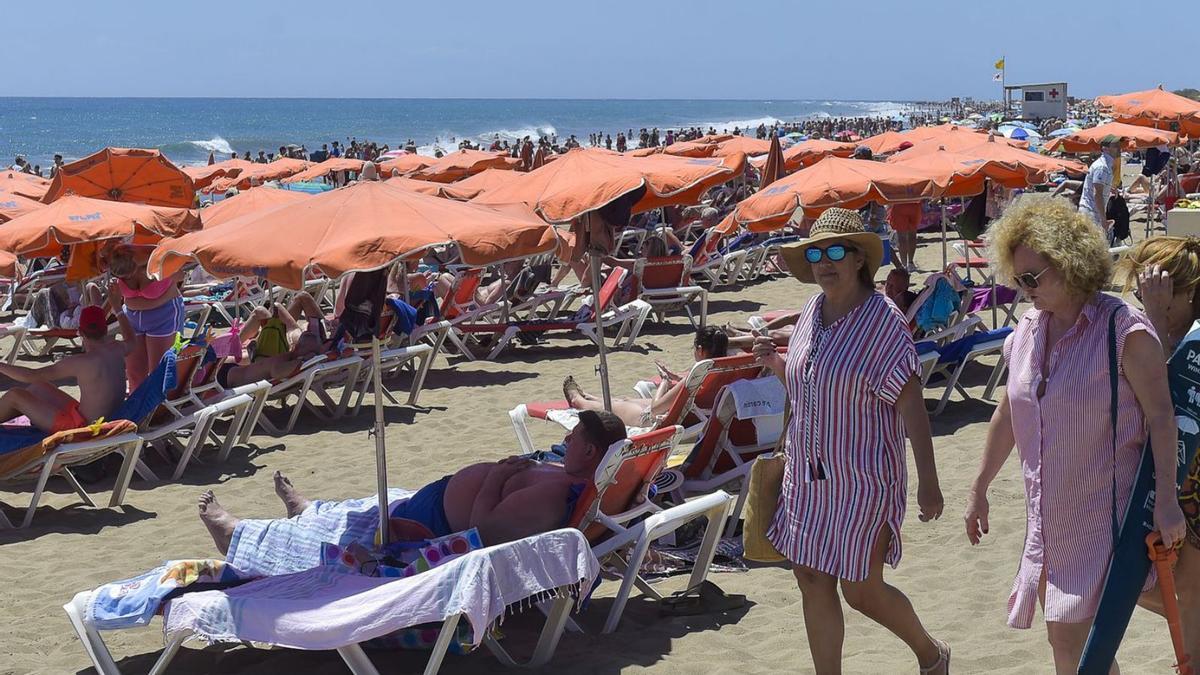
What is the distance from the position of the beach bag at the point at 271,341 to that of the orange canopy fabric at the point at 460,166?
36.4 feet

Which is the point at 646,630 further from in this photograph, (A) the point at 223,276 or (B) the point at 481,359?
(B) the point at 481,359

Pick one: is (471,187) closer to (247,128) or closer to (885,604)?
(885,604)

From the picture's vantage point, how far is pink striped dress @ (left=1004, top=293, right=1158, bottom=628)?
8.98ft

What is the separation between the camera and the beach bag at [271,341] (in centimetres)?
839

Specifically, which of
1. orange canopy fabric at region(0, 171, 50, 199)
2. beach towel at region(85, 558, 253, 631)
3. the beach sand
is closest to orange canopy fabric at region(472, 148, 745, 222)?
the beach sand

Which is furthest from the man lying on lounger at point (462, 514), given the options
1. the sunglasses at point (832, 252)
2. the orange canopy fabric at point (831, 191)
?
the orange canopy fabric at point (831, 191)

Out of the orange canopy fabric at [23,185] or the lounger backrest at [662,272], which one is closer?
the orange canopy fabric at [23,185]

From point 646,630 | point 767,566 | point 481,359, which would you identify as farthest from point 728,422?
point 481,359

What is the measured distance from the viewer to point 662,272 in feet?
39.4

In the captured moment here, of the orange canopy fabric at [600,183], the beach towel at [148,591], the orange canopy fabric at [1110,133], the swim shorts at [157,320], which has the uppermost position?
the orange canopy fabric at [600,183]

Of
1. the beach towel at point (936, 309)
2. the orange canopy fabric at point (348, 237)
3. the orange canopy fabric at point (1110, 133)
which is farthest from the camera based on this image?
the orange canopy fabric at point (1110, 133)

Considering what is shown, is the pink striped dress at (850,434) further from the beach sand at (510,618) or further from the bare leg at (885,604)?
the beach sand at (510,618)

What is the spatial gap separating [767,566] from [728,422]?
2.38 ft

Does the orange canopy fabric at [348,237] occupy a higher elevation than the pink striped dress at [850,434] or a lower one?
higher
